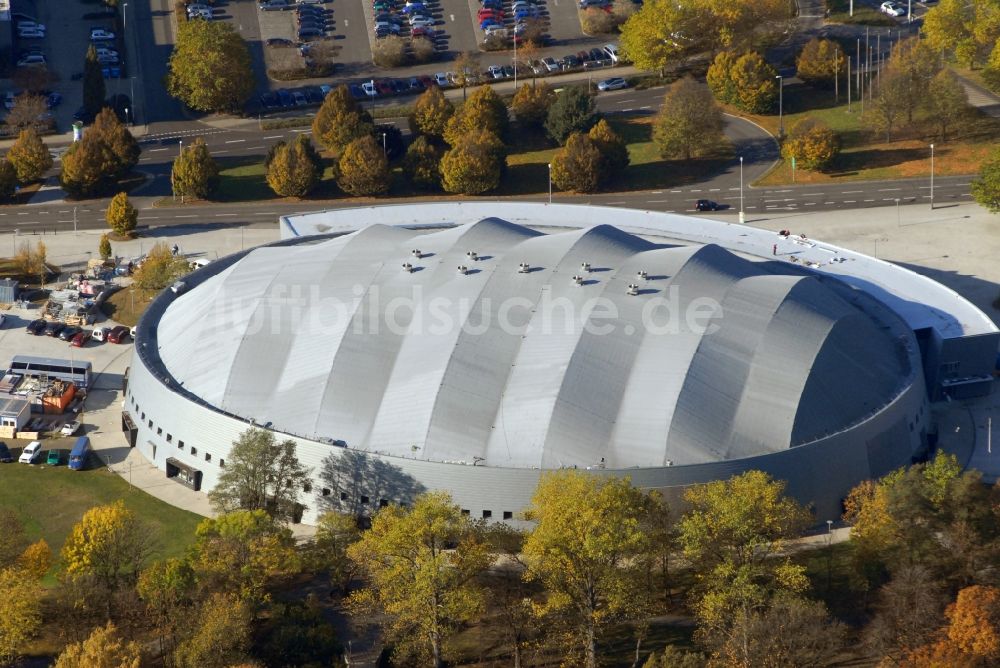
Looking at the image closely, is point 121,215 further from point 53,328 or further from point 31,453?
point 31,453

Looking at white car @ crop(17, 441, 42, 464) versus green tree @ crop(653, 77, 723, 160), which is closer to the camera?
white car @ crop(17, 441, 42, 464)

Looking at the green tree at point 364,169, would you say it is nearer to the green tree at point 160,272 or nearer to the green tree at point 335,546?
the green tree at point 160,272

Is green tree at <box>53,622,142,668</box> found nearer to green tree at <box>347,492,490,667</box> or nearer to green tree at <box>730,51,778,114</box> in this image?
green tree at <box>347,492,490,667</box>

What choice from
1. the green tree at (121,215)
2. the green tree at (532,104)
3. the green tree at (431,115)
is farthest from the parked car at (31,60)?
the green tree at (532,104)

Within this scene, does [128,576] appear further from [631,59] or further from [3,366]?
[631,59]

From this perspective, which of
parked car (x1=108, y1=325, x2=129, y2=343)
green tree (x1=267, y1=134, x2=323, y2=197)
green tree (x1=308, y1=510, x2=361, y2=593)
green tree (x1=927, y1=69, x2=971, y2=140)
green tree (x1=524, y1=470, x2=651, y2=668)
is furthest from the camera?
green tree (x1=927, y1=69, x2=971, y2=140)

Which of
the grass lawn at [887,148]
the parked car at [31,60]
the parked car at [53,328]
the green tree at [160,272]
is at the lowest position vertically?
the parked car at [53,328]

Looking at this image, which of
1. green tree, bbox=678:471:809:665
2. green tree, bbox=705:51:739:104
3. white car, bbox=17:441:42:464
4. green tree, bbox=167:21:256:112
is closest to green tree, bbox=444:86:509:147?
green tree, bbox=705:51:739:104
